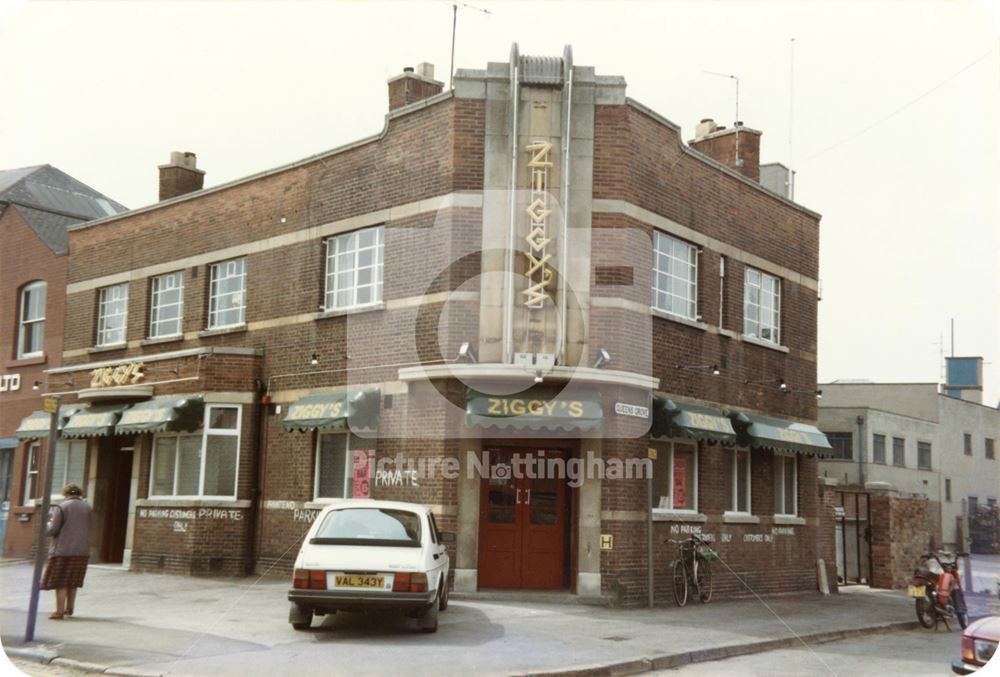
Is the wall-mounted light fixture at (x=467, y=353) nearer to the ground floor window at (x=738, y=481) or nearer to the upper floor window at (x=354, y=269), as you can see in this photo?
the upper floor window at (x=354, y=269)

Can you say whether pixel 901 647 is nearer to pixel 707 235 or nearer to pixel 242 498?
pixel 707 235

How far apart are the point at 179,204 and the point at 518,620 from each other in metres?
14.1

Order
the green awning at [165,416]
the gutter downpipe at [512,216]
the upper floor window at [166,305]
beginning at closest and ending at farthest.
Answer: the gutter downpipe at [512,216] → the green awning at [165,416] → the upper floor window at [166,305]

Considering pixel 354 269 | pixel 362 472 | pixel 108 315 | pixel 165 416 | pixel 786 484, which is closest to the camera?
pixel 362 472

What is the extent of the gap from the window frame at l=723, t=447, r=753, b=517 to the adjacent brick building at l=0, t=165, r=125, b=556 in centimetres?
1634

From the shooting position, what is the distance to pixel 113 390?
21547 mm

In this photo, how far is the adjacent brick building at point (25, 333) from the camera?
25.1 metres

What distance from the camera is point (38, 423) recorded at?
23.5 meters

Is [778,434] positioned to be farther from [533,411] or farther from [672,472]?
[533,411]

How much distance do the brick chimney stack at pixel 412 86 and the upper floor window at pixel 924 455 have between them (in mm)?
42985

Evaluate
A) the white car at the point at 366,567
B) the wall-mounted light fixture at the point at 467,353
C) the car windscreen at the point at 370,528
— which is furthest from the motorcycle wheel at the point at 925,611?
the car windscreen at the point at 370,528

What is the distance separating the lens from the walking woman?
44.4 feet

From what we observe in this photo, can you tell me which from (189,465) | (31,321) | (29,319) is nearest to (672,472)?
(189,465)

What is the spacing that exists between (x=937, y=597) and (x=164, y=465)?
15.1m
